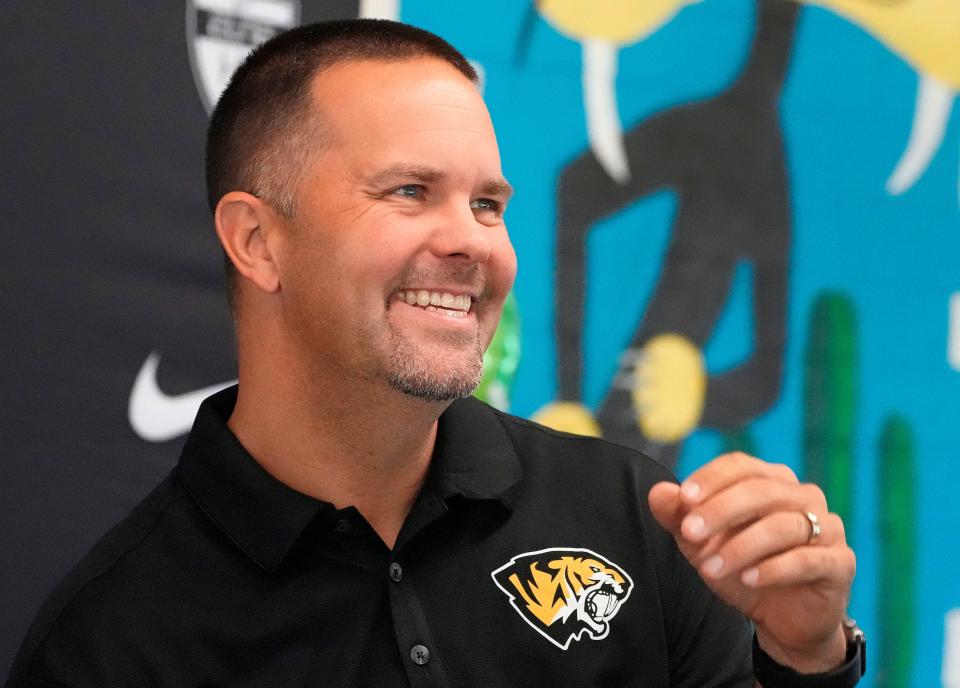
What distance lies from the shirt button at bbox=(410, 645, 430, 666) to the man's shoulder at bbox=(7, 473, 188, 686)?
0.91 feet

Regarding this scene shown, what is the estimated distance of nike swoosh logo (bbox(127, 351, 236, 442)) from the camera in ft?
5.48

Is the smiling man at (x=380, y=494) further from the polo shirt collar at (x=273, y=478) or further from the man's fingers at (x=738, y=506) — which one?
the man's fingers at (x=738, y=506)

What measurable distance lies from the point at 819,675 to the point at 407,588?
0.41 m

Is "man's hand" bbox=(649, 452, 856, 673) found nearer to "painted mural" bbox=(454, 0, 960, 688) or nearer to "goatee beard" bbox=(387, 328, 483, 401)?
"goatee beard" bbox=(387, 328, 483, 401)

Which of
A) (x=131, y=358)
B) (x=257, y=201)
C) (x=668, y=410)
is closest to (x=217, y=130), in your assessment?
(x=257, y=201)

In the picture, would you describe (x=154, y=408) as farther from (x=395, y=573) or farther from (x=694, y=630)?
(x=694, y=630)

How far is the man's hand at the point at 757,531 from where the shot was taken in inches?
37.5

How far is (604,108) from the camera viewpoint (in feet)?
6.67

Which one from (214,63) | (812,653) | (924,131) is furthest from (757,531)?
(924,131)

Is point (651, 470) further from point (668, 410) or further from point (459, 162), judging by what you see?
point (668, 410)

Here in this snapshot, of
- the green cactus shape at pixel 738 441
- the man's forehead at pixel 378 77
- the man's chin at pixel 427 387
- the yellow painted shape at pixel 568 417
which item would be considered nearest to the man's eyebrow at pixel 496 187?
the man's forehead at pixel 378 77

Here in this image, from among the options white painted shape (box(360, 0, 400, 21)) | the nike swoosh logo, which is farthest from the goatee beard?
white painted shape (box(360, 0, 400, 21))

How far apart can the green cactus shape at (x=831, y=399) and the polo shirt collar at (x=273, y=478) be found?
98 cm

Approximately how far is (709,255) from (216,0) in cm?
97
